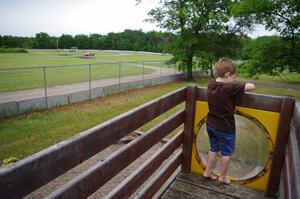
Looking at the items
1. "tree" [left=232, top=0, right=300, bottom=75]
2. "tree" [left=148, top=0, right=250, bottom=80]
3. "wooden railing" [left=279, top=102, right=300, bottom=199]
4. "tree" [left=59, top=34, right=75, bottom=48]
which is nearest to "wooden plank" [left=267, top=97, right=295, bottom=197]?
"wooden railing" [left=279, top=102, right=300, bottom=199]

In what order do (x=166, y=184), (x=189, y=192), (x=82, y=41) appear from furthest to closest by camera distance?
(x=82, y=41) < (x=166, y=184) < (x=189, y=192)

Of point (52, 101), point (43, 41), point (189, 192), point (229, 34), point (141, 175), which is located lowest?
point (52, 101)

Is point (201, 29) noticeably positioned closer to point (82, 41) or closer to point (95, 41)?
point (95, 41)

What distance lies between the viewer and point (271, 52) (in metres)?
8.30

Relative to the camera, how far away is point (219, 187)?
2.79 m

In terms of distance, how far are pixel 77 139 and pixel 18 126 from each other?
254 inches

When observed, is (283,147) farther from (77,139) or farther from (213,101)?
(77,139)

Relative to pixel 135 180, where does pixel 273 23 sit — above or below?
above

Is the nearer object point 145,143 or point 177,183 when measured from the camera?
point 145,143

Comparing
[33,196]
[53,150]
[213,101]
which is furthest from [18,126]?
[53,150]

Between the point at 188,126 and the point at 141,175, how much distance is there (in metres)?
1.06

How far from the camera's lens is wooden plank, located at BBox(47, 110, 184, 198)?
1239 mm

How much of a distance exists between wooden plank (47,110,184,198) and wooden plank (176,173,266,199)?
85 cm

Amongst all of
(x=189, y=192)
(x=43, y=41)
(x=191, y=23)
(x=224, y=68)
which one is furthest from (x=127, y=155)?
(x=43, y=41)
